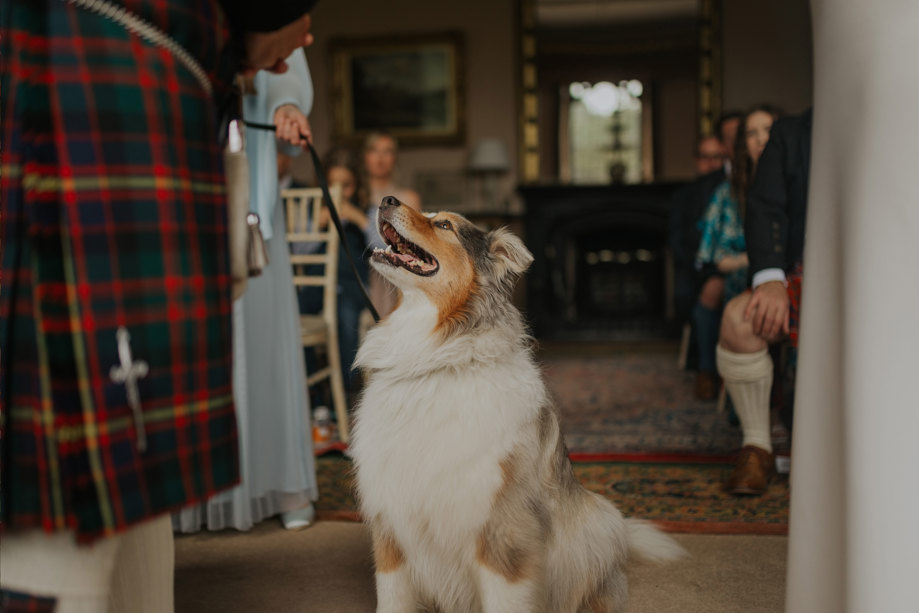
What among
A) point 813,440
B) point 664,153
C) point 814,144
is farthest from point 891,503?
point 664,153

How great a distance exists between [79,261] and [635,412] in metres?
3.68

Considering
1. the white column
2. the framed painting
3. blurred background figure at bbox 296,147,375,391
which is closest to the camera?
the white column

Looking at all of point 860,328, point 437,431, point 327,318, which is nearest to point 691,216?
point 327,318

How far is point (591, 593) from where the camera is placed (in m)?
1.60

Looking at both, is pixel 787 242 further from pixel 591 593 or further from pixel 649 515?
pixel 591 593

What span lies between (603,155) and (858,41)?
22.3 feet

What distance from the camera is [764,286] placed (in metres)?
2.44

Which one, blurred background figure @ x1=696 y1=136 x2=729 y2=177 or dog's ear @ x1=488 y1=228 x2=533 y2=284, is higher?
blurred background figure @ x1=696 y1=136 x2=729 y2=177

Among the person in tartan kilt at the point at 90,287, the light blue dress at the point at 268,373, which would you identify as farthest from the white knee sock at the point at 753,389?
the person in tartan kilt at the point at 90,287

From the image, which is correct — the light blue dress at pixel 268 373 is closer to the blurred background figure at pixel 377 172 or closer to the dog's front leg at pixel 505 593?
the dog's front leg at pixel 505 593

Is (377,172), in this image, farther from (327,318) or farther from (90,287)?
(90,287)

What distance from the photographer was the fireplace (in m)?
7.57

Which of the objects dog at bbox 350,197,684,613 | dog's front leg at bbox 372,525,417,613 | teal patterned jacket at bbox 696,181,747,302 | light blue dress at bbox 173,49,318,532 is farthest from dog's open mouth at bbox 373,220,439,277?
teal patterned jacket at bbox 696,181,747,302

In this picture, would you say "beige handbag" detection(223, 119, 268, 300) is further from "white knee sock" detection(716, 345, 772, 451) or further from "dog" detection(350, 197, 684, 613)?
"white knee sock" detection(716, 345, 772, 451)
